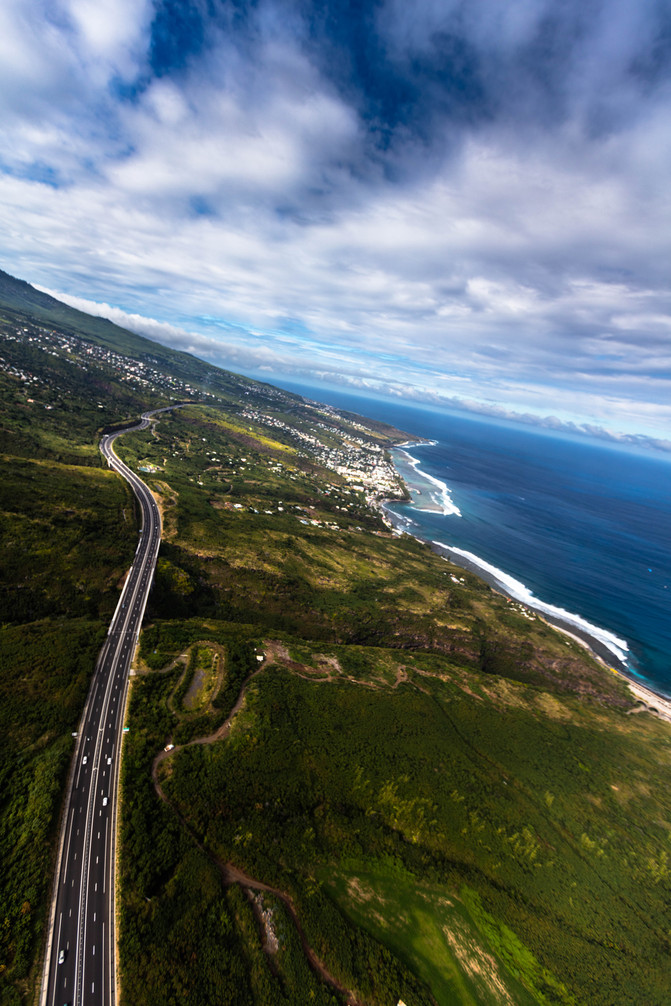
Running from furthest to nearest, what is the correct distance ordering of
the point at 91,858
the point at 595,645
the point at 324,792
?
1. the point at 595,645
2. the point at 324,792
3. the point at 91,858

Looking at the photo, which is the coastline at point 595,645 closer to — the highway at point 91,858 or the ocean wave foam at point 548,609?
the ocean wave foam at point 548,609

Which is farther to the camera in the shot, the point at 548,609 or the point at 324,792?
the point at 548,609

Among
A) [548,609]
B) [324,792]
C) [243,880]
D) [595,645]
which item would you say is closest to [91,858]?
[243,880]

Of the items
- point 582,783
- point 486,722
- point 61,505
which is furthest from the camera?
point 61,505

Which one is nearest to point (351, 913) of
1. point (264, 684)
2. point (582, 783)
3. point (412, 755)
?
point (412, 755)

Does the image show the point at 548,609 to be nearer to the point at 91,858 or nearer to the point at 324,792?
the point at 324,792

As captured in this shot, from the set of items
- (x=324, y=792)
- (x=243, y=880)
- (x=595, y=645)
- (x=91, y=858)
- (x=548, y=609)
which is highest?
(x=548, y=609)

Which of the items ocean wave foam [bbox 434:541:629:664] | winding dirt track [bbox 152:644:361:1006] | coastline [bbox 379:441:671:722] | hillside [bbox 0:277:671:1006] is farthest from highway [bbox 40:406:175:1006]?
ocean wave foam [bbox 434:541:629:664]

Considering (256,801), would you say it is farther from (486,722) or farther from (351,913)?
(486,722)
